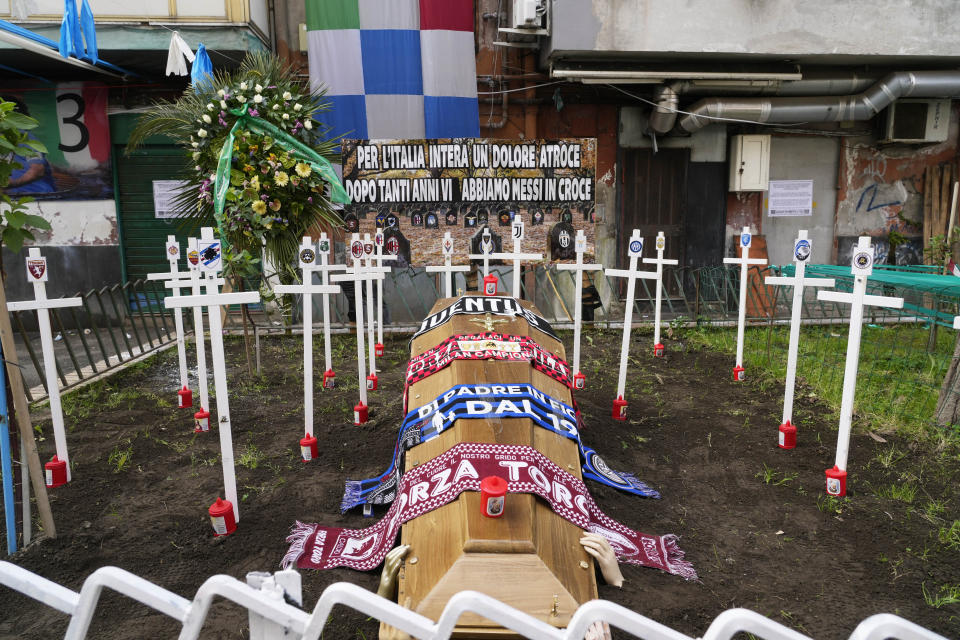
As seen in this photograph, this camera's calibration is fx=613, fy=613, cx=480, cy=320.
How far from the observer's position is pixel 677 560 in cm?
334

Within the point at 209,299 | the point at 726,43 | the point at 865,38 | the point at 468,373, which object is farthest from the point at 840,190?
the point at 209,299

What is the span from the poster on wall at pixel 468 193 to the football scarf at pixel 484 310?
4.49 meters

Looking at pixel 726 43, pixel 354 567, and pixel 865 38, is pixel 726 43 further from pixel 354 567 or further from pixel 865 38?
pixel 354 567

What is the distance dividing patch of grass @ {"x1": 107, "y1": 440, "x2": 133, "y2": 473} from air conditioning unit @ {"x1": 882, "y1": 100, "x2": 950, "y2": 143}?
11625mm

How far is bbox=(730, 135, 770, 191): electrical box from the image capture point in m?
10.2

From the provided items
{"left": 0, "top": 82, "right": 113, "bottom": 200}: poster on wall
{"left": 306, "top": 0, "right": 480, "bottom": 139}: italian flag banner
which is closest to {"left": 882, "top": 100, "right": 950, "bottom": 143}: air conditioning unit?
{"left": 306, "top": 0, "right": 480, "bottom": 139}: italian flag banner

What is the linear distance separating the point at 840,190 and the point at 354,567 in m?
10.9

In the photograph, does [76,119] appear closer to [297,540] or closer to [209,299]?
[209,299]

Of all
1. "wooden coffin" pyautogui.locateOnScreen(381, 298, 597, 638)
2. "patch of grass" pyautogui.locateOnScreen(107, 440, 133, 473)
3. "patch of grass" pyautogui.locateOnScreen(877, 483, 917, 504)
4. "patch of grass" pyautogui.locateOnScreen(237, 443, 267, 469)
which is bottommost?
"patch of grass" pyautogui.locateOnScreen(877, 483, 917, 504)

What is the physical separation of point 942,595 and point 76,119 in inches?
460

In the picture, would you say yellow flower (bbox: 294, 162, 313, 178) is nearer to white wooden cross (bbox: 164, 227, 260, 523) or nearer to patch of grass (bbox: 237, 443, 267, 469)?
white wooden cross (bbox: 164, 227, 260, 523)

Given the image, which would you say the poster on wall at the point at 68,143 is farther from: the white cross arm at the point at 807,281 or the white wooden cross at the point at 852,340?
the white wooden cross at the point at 852,340

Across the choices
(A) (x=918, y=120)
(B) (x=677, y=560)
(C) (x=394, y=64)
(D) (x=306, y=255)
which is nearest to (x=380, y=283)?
(D) (x=306, y=255)

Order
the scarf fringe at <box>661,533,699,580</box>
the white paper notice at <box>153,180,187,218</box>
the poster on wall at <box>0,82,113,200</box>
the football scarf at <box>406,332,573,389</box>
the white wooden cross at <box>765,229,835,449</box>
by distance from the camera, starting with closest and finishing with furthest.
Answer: the scarf fringe at <box>661,533,699,580</box> → the football scarf at <box>406,332,573,389</box> → the white wooden cross at <box>765,229,835,449</box> → the poster on wall at <box>0,82,113,200</box> → the white paper notice at <box>153,180,187,218</box>
